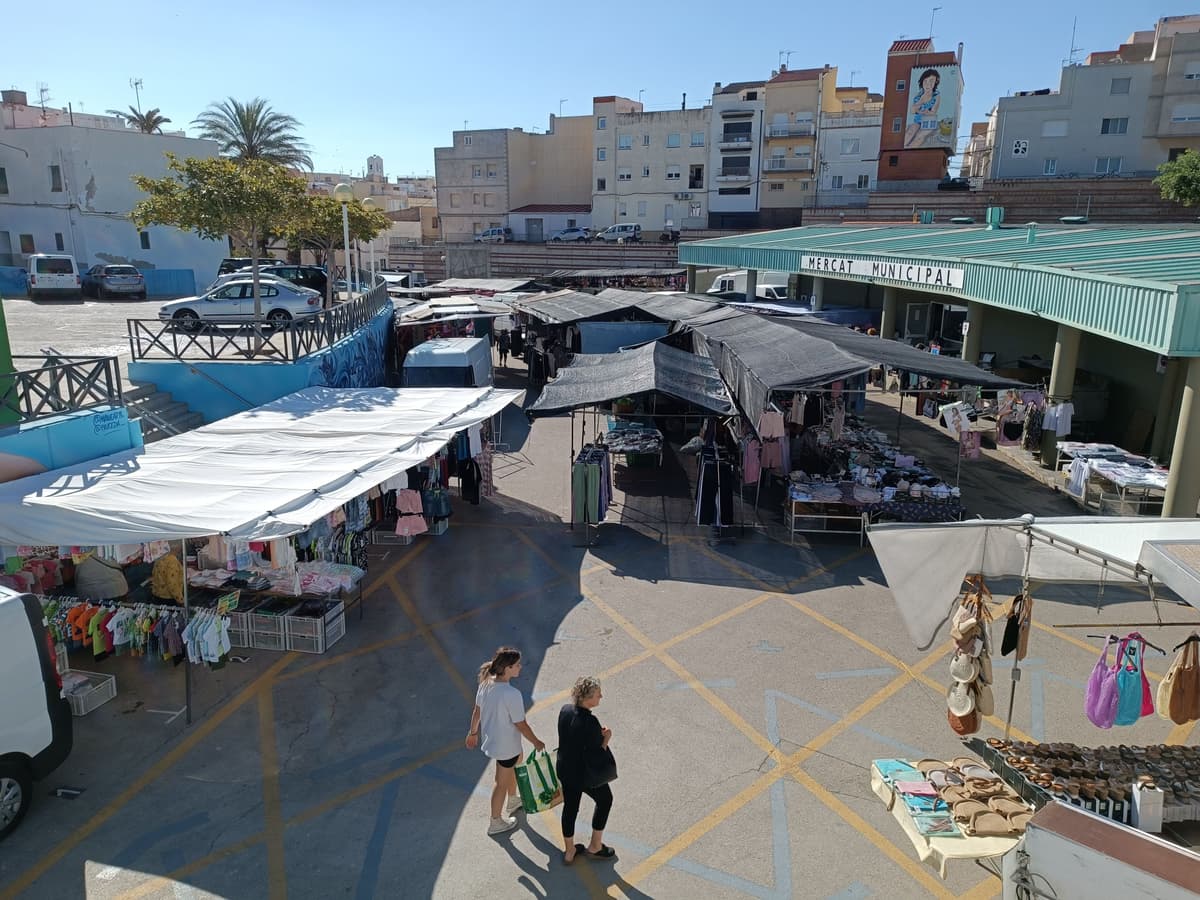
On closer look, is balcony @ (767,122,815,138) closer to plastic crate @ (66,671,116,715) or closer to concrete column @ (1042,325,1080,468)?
concrete column @ (1042,325,1080,468)

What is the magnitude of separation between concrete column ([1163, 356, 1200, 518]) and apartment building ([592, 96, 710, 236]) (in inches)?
2103

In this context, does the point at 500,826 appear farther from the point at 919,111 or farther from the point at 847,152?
the point at 847,152

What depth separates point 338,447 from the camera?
1046 centimetres

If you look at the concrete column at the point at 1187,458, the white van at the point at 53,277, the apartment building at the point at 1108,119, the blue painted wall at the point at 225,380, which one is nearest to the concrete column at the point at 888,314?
the concrete column at the point at 1187,458

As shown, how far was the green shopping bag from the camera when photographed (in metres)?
5.92

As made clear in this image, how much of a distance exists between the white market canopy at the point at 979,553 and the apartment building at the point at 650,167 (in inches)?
2300

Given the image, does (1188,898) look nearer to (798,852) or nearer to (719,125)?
(798,852)

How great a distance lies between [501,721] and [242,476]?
4.96 meters

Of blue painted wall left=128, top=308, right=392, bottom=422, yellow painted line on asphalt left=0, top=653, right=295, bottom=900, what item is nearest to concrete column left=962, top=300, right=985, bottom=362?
blue painted wall left=128, top=308, right=392, bottom=422

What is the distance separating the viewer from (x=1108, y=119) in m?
50.8

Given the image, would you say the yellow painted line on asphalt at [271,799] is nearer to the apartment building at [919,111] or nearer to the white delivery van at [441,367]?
the white delivery van at [441,367]

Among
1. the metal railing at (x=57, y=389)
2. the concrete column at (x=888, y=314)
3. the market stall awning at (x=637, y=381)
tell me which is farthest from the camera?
the concrete column at (x=888, y=314)

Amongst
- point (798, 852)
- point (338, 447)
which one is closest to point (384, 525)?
point (338, 447)

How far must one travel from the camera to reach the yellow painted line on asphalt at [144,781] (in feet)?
18.9
